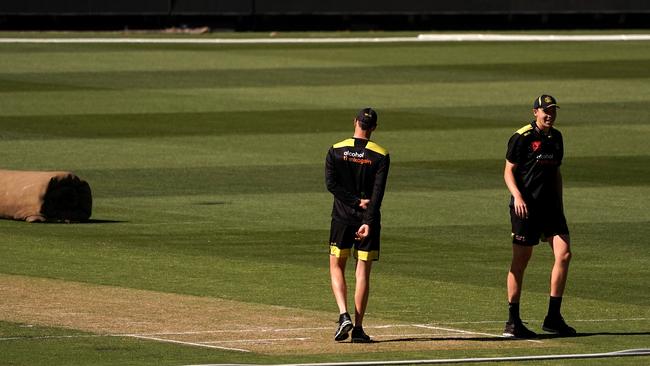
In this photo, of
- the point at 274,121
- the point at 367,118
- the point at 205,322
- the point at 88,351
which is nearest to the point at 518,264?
the point at 367,118

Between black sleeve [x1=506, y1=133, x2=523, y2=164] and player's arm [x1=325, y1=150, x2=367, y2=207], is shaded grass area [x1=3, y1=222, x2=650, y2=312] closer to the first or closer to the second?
black sleeve [x1=506, y1=133, x2=523, y2=164]

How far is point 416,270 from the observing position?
19.7 meters

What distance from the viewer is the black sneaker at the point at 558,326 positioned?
50.7 ft

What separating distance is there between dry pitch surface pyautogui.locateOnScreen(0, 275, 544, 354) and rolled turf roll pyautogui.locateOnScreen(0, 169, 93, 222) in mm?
5020

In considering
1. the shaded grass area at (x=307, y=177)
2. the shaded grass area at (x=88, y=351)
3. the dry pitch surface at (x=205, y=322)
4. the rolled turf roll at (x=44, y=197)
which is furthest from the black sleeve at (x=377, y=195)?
the shaded grass area at (x=307, y=177)

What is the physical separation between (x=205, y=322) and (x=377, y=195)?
2210 millimetres

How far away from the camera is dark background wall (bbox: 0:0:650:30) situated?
54.9 m

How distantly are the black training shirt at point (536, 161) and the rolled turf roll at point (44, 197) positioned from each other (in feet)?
29.5

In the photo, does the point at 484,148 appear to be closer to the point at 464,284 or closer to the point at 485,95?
the point at 485,95

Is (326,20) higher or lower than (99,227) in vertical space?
higher

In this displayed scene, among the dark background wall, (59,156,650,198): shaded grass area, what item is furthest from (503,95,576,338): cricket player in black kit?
the dark background wall

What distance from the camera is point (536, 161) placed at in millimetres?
15586

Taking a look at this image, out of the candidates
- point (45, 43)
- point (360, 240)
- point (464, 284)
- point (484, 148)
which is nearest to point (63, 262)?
point (464, 284)

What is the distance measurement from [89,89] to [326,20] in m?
16.9
